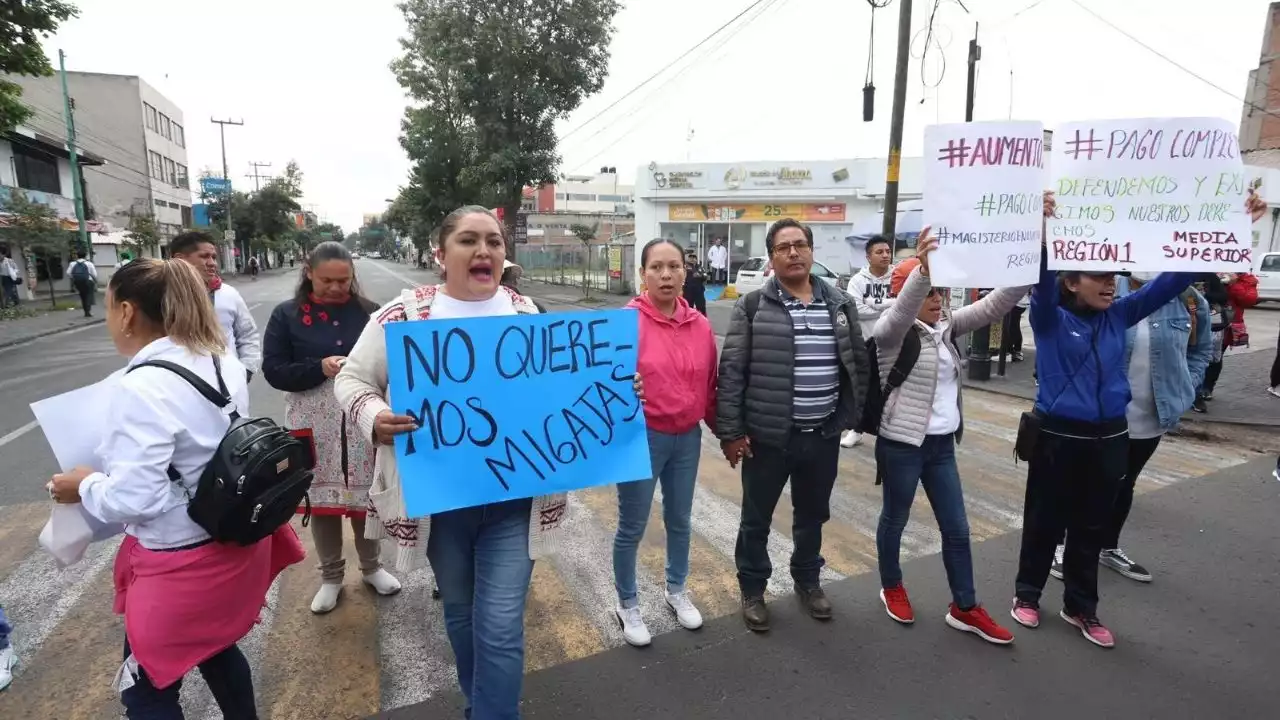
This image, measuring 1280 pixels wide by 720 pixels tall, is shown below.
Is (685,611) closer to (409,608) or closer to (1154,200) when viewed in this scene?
(409,608)

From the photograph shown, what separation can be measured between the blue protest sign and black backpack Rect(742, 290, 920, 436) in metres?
0.91

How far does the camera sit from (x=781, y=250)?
10.3 feet

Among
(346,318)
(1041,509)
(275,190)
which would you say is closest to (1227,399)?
(1041,509)

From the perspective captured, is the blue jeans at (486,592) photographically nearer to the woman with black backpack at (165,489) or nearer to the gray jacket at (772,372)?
the woman with black backpack at (165,489)

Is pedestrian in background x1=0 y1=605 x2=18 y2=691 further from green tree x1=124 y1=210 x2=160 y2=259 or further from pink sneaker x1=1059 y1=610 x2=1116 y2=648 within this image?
green tree x1=124 y1=210 x2=160 y2=259

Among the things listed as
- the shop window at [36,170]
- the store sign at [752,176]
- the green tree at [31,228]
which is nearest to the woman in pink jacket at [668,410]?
the store sign at [752,176]

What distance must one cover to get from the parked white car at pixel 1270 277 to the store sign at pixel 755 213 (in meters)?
12.4

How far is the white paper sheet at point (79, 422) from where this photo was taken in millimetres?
1901

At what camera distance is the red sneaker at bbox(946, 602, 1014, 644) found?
3186 millimetres

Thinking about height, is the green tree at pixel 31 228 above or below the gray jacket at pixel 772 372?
above

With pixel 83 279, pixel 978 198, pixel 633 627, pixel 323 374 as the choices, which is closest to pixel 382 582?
pixel 323 374

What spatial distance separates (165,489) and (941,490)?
3098mm

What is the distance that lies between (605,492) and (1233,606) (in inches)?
154

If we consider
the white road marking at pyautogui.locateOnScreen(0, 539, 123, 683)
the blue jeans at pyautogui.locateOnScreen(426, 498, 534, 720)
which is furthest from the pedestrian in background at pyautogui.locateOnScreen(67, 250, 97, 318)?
the blue jeans at pyautogui.locateOnScreen(426, 498, 534, 720)
